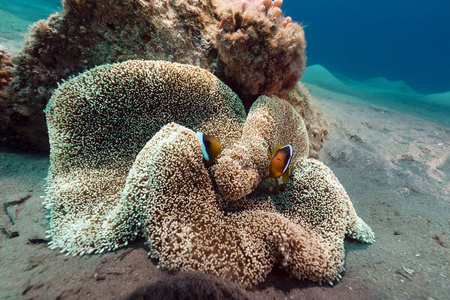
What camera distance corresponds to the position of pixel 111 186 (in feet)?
6.67

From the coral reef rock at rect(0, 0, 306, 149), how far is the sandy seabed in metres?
0.99

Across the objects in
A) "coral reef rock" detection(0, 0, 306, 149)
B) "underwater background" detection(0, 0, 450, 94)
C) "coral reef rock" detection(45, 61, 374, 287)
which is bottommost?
"coral reef rock" detection(45, 61, 374, 287)

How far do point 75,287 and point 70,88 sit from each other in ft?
5.56

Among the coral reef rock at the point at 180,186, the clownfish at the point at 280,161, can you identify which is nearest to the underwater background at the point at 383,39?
the coral reef rock at the point at 180,186

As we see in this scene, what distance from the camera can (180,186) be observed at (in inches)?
64.2

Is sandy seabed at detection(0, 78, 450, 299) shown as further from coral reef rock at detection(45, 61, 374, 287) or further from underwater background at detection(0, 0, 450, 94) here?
underwater background at detection(0, 0, 450, 94)

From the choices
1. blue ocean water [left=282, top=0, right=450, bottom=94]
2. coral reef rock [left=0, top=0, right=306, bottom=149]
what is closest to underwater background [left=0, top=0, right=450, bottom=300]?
coral reef rock [left=0, top=0, right=306, bottom=149]

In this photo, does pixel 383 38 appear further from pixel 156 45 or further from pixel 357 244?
pixel 156 45

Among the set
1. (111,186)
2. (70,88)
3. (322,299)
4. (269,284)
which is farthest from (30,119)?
(322,299)

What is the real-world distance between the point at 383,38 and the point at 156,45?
55194 millimetres

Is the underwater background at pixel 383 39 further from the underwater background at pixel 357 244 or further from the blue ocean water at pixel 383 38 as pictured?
the underwater background at pixel 357 244

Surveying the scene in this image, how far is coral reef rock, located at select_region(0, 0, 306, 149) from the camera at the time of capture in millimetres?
2055

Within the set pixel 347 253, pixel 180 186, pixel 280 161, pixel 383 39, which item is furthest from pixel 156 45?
pixel 383 39

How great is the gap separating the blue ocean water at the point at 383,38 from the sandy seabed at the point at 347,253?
32.0m
